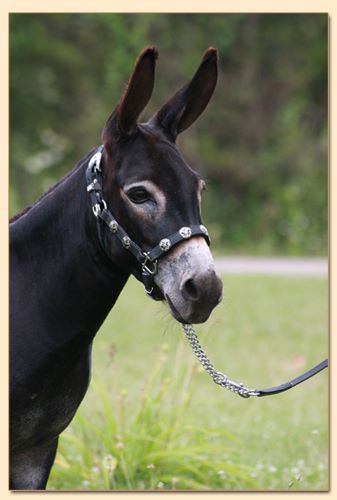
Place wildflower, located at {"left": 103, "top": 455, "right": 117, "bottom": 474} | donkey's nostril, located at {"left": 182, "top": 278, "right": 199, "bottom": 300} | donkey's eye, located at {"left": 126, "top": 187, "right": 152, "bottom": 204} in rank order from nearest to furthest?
donkey's nostril, located at {"left": 182, "top": 278, "right": 199, "bottom": 300} < donkey's eye, located at {"left": 126, "top": 187, "right": 152, "bottom": 204} < wildflower, located at {"left": 103, "top": 455, "right": 117, "bottom": 474}

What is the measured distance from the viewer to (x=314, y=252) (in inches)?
444

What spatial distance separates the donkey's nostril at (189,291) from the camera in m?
2.25

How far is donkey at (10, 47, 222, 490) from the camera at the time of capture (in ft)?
7.64

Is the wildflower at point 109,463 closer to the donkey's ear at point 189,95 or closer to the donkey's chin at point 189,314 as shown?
the donkey's chin at point 189,314

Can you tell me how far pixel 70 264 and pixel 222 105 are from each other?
12.2m

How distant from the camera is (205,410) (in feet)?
18.7

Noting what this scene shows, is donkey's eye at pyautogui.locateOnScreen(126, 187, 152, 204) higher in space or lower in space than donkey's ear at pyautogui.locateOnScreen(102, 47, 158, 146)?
lower

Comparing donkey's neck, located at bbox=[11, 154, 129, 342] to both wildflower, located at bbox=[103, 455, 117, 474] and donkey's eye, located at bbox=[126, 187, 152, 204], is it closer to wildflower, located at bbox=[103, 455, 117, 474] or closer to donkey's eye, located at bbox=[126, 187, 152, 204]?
donkey's eye, located at bbox=[126, 187, 152, 204]

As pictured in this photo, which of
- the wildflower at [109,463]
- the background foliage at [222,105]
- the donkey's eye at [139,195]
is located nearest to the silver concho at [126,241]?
the donkey's eye at [139,195]

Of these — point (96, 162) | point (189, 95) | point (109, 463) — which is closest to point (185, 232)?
point (96, 162)

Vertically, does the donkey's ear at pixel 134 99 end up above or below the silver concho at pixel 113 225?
above

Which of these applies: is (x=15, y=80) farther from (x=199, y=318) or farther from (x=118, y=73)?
(x=199, y=318)

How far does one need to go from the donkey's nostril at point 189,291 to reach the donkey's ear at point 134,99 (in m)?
0.57

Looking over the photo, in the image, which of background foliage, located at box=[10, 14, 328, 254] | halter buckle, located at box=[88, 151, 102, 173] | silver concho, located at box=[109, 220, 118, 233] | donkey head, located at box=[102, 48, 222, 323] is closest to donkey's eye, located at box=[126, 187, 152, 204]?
donkey head, located at box=[102, 48, 222, 323]
